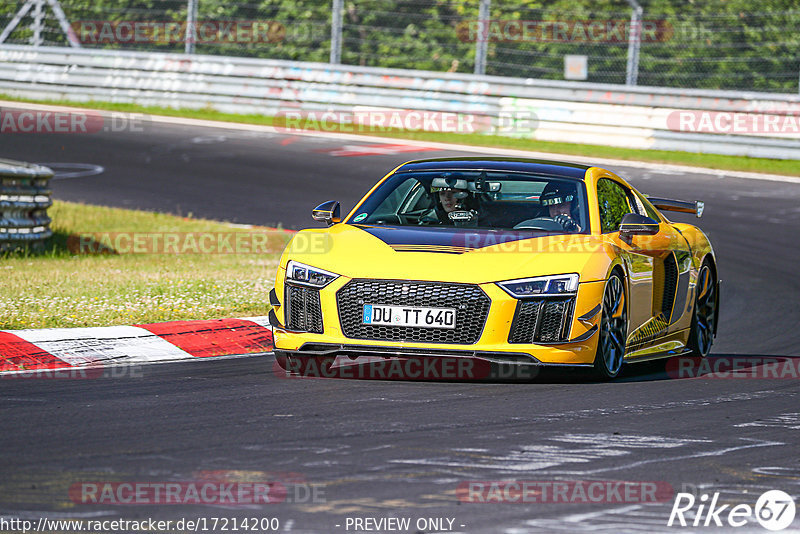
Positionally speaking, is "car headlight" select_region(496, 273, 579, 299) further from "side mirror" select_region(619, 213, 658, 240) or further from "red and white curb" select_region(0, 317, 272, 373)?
"red and white curb" select_region(0, 317, 272, 373)

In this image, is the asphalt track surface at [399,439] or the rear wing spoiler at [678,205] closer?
the asphalt track surface at [399,439]

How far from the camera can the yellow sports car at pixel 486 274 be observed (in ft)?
25.6

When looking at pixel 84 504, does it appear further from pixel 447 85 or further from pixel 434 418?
pixel 447 85

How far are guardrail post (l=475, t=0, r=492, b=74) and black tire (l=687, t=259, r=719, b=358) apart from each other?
546 inches

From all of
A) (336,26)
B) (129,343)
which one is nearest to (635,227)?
(129,343)

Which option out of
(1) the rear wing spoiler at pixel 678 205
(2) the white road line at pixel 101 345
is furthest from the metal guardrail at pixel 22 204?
(1) the rear wing spoiler at pixel 678 205

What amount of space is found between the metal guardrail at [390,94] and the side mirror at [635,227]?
13.3 metres

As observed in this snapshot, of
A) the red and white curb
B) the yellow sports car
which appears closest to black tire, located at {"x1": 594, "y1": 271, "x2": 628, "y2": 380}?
the yellow sports car

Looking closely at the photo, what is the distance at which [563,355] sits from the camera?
311 inches

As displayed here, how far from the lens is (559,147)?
23.0 m

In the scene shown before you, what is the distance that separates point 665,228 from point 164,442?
481 centimetres

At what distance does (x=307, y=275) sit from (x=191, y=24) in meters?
18.8

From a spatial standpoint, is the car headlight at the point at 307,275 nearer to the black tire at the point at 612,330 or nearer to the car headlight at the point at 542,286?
the car headlight at the point at 542,286

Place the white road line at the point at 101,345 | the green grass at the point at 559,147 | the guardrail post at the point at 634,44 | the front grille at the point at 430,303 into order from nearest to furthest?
the front grille at the point at 430,303
the white road line at the point at 101,345
the green grass at the point at 559,147
the guardrail post at the point at 634,44
